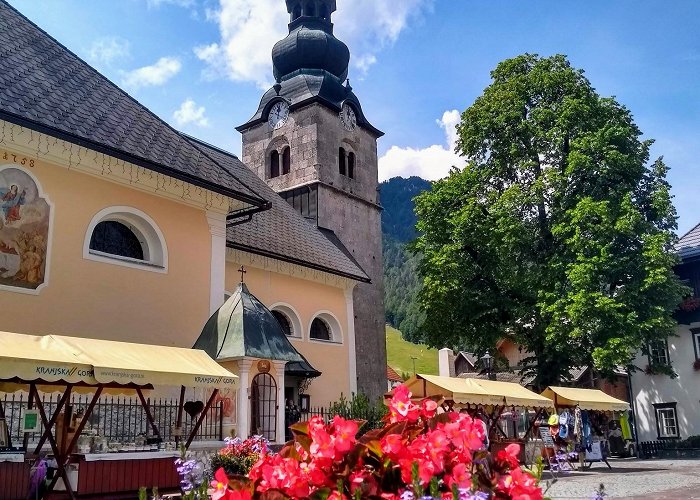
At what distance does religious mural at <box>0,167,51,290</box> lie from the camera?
11406 millimetres

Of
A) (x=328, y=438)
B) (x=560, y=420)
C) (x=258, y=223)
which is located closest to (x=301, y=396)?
(x=258, y=223)

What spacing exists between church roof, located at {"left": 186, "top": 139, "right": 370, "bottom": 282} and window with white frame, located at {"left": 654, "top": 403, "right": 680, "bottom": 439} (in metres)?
14.7

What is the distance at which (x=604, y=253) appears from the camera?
21000 millimetres

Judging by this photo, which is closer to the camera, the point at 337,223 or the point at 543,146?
the point at 543,146

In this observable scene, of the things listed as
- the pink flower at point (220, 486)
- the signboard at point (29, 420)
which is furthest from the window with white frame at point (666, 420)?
the pink flower at point (220, 486)

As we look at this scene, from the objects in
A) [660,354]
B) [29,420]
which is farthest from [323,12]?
[29,420]

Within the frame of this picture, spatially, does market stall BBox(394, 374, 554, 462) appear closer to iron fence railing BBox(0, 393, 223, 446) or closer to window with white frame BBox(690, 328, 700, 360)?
iron fence railing BBox(0, 393, 223, 446)

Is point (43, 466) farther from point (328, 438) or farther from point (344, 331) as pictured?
point (344, 331)

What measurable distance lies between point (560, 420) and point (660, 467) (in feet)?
10.0

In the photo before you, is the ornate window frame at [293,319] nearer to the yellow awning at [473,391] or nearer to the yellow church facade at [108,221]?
the yellow church facade at [108,221]

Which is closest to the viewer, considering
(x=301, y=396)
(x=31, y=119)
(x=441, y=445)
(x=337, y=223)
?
(x=441, y=445)

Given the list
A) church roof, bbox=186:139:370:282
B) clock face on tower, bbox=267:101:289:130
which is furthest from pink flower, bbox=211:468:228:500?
clock face on tower, bbox=267:101:289:130

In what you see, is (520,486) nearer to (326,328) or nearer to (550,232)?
(326,328)

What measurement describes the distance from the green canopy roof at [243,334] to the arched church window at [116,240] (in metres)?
2.20
